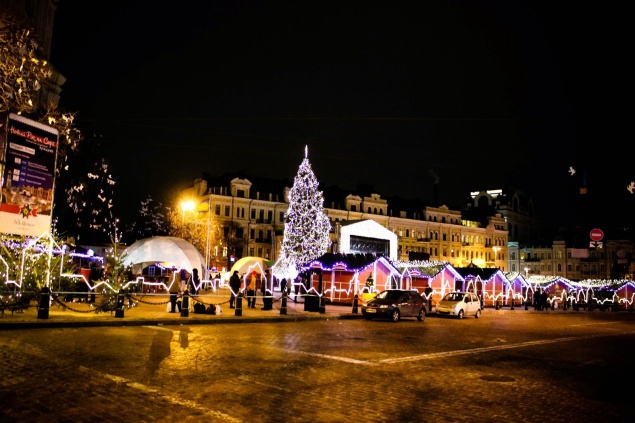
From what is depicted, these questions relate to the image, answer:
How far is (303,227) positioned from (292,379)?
36.6 m

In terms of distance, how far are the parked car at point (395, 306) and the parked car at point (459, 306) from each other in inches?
144

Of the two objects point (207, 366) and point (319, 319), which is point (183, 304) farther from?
point (207, 366)

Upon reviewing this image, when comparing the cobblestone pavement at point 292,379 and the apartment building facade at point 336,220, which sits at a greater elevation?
the apartment building facade at point 336,220

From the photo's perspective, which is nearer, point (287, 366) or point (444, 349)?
point (287, 366)

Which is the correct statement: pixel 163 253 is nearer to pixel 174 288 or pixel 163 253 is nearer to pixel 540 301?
pixel 174 288

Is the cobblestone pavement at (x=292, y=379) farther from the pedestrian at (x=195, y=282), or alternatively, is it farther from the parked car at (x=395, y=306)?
the pedestrian at (x=195, y=282)

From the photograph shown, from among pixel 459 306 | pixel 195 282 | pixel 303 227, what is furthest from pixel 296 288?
pixel 459 306

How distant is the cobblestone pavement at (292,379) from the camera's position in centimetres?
771

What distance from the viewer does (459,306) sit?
106 feet

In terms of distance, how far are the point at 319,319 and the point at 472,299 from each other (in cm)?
1101

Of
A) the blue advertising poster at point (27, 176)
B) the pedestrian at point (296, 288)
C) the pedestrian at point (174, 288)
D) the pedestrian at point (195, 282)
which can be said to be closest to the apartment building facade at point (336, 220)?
the pedestrian at point (296, 288)

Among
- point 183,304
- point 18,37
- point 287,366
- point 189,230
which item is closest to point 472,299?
point 183,304

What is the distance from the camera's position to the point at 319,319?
26859 millimetres


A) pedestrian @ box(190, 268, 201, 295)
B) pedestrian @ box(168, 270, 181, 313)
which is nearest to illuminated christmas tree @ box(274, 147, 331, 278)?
pedestrian @ box(190, 268, 201, 295)
